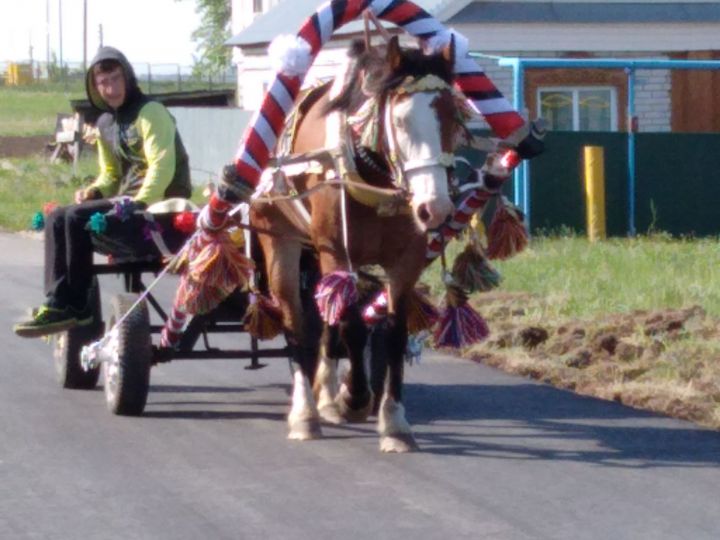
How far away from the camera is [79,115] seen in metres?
32.9

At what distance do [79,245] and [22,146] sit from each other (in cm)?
3568

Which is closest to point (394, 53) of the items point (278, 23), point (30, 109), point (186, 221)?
point (186, 221)

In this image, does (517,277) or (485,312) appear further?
(517,277)

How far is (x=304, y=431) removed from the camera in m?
7.84

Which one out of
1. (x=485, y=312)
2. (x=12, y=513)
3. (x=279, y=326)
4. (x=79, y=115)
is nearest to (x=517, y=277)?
(x=485, y=312)

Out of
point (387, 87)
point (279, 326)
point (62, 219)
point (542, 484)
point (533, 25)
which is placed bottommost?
point (542, 484)

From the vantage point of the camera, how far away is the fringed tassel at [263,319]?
8.21m

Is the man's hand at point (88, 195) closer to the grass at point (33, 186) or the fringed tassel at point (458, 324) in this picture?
the fringed tassel at point (458, 324)

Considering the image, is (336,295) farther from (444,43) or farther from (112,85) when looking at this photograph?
(112,85)

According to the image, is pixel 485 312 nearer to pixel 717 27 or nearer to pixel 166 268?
pixel 166 268

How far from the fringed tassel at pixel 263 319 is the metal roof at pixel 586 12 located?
50.4ft

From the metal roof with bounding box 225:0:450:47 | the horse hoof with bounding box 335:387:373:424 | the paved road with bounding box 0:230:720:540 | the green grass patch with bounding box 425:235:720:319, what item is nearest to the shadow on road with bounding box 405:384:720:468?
the paved road with bounding box 0:230:720:540

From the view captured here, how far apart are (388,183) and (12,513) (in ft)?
7.55

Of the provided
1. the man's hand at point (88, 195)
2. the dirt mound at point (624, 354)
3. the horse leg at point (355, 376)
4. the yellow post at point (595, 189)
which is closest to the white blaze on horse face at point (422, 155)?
the horse leg at point (355, 376)
